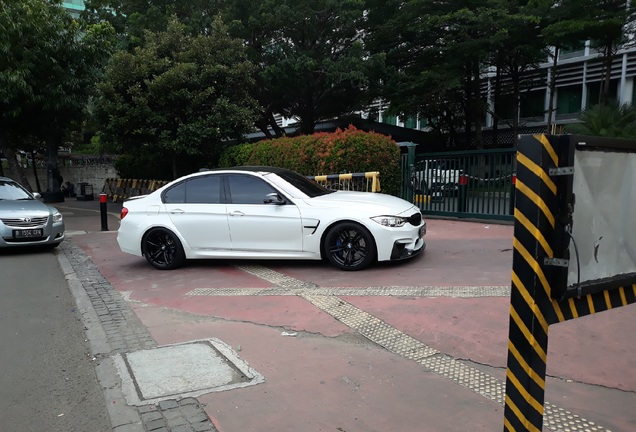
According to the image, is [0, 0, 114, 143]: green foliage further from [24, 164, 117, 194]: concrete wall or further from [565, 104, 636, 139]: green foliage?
[565, 104, 636, 139]: green foliage

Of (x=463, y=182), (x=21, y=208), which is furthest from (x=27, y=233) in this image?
(x=463, y=182)

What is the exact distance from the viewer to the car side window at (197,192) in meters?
7.78

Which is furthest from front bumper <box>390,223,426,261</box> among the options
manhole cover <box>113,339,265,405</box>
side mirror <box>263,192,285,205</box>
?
manhole cover <box>113,339,265,405</box>

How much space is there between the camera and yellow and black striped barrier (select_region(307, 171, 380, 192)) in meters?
11.4

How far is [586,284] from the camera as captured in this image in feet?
7.97

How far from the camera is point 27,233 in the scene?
9594 millimetres

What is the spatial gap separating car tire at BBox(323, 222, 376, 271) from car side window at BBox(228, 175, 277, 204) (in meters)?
1.17

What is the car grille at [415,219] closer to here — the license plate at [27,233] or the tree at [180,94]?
the license plate at [27,233]

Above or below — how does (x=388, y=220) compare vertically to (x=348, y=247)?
above

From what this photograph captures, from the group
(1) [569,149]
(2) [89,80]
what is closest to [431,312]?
(1) [569,149]

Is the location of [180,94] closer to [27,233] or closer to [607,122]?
[27,233]

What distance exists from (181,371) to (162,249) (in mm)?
4180

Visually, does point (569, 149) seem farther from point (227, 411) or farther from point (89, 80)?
point (89, 80)

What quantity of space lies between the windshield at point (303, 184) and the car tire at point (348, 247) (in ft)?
2.68
